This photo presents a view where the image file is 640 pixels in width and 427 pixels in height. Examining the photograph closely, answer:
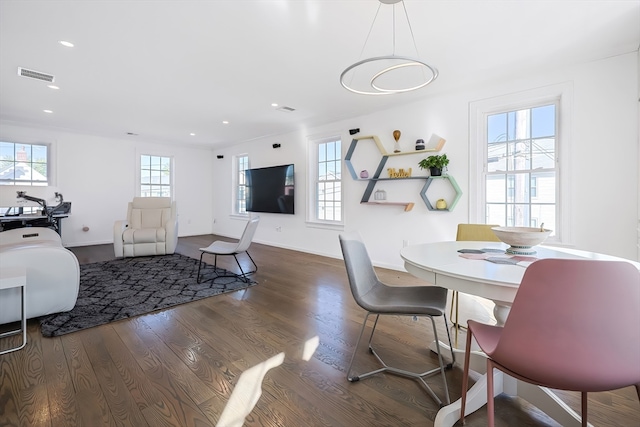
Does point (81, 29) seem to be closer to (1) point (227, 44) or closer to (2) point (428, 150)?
(1) point (227, 44)

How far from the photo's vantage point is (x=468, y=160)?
12.4ft

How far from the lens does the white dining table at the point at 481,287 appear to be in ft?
3.85

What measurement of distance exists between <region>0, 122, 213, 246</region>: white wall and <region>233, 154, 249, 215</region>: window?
1.52 metres

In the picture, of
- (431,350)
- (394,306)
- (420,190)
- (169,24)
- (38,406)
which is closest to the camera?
(38,406)

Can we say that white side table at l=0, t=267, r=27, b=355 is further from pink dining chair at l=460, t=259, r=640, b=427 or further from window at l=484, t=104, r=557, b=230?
window at l=484, t=104, r=557, b=230

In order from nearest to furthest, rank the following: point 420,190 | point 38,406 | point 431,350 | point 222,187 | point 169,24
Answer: point 38,406, point 431,350, point 169,24, point 420,190, point 222,187

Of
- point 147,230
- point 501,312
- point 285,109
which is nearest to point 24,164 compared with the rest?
point 147,230

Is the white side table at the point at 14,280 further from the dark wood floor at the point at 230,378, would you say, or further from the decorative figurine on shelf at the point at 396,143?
the decorative figurine on shelf at the point at 396,143

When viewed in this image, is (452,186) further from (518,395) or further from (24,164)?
(24,164)

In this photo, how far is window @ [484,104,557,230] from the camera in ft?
10.9

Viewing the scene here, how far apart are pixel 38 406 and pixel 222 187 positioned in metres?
6.99

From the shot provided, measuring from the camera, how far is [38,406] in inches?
58.7

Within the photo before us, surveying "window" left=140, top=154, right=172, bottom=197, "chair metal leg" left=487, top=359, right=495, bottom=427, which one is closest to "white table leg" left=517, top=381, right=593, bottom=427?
"chair metal leg" left=487, top=359, right=495, bottom=427

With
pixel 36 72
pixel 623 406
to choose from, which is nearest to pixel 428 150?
pixel 623 406
